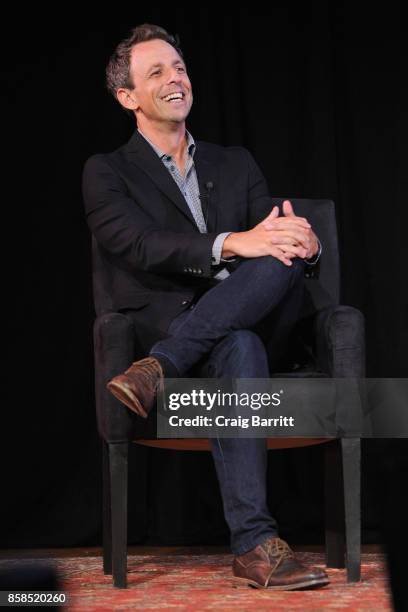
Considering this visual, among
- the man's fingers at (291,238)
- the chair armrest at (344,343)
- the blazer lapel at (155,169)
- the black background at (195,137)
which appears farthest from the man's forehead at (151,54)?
the chair armrest at (344,343)

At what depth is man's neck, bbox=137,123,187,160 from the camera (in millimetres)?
2797

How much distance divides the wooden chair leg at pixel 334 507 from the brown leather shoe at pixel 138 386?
766 mm

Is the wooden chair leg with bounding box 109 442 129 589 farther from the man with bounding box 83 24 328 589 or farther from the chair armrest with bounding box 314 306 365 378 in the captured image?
the chair armrest with bounding box 314 306 365 378

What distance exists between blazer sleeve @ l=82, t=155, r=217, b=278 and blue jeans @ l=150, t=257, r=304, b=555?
0.59 feet

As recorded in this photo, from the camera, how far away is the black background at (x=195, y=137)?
3.29m

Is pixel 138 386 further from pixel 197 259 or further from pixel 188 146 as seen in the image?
pixel 188 146

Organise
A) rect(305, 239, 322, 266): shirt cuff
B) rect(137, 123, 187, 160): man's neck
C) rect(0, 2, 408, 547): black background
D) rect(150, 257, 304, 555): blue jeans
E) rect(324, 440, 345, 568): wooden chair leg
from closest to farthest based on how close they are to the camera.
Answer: rect(150, 257, 304, 555): blue jeans
rect(305, 239, 322, 266): shirt cuff
rect(324, 440, 345, 568): wooden chair leg
rect(137, 123, 187, 160): man's neck
rect(0, 2, 408, 547): black background

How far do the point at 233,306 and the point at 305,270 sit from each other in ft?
1.39

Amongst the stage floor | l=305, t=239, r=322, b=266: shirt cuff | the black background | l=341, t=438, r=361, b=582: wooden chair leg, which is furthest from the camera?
the black background

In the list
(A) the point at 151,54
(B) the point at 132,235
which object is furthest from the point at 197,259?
(A) the point at 151,54

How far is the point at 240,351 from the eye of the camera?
6.93 feet

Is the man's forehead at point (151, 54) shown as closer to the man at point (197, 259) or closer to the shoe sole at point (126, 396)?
the man at point (197, 259)

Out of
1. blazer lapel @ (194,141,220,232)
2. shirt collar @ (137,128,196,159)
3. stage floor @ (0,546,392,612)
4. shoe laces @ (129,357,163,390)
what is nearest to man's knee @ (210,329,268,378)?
shoe laces @ (129,357,163,390)

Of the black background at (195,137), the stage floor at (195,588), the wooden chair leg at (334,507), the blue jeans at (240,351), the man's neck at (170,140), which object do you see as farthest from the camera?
the black background at (195,137)
